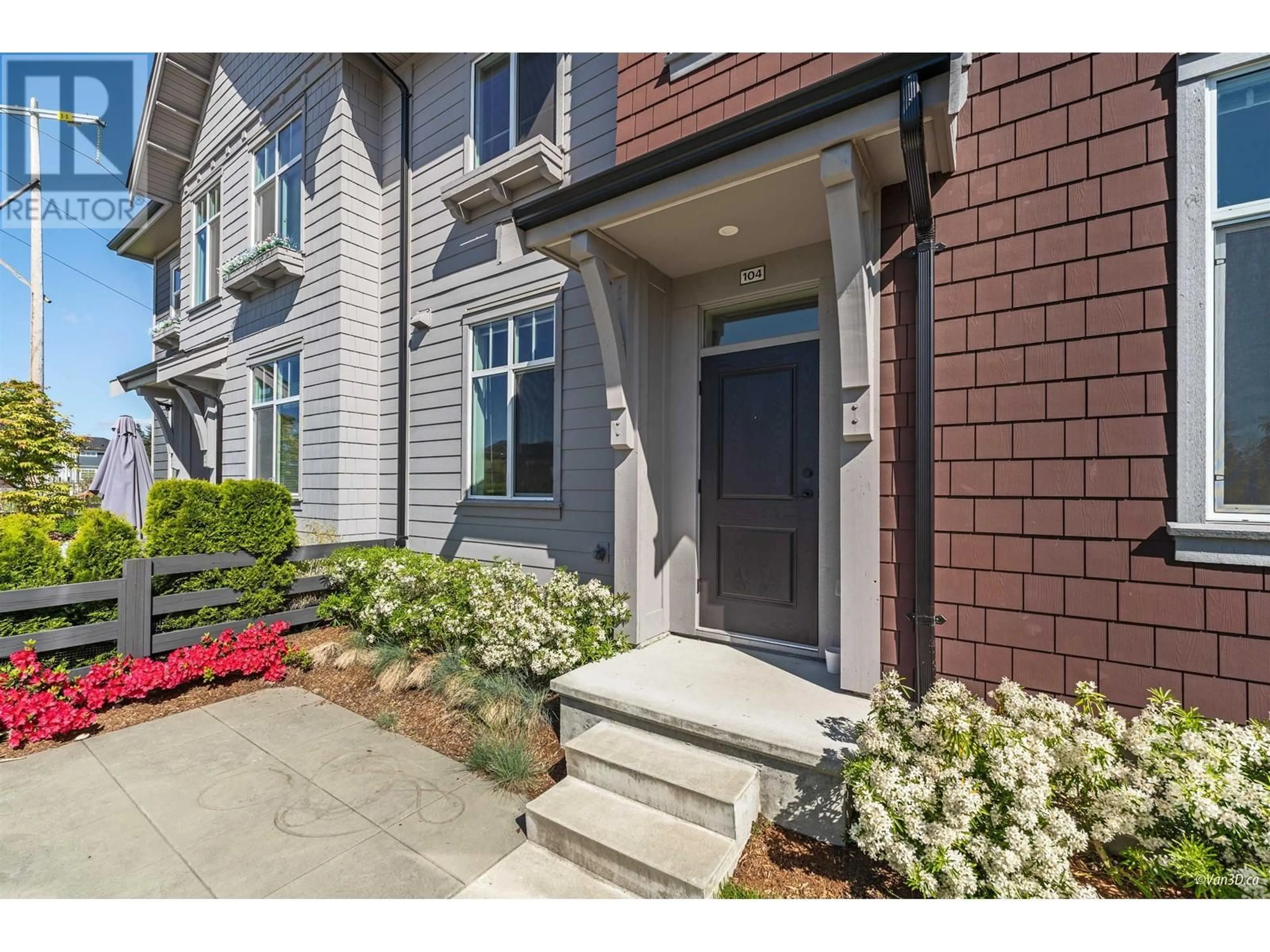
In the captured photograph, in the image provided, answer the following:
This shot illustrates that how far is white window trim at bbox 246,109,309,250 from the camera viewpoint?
6809 millimetres

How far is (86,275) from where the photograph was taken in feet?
48.1

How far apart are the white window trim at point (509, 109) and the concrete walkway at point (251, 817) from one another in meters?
5.11

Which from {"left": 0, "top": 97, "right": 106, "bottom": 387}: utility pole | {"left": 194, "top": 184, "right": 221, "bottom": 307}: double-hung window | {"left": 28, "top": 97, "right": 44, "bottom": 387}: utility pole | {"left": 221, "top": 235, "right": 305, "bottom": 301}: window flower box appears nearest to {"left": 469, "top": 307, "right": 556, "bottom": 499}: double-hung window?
{"left": 221, "top": 235, "right": 305, "bottom": 301}: window flower box

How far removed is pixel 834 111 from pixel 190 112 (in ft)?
37.8

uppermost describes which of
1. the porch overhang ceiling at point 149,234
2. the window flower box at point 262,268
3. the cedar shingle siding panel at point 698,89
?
the porch overhang ceiling at point 149,234

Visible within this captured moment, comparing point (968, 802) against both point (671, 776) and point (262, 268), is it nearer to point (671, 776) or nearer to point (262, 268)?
point (671, 776)

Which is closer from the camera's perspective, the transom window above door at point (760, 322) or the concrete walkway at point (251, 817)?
the concrete walkway at point (251, 817)

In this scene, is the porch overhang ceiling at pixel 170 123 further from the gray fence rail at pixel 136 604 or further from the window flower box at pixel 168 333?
the gray fence rail at pixel 136 604

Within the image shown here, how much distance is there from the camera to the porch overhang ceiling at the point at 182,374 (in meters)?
8.09

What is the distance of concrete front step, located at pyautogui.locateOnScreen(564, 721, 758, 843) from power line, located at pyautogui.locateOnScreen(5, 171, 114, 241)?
11871mm

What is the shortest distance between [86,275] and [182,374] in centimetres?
1089

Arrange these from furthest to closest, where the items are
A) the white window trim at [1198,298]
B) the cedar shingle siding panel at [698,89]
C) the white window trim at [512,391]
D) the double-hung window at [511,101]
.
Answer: the double-hung window at [511,101], the white window trim at [512,391], the cedar shingle siding panel at [698,89], the white window trim at [1198,298]

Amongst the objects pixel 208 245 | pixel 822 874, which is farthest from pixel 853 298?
pixel 208 245

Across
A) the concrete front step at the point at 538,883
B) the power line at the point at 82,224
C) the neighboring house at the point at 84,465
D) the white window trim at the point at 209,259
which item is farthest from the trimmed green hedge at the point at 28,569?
the power line at the point at 82,224
